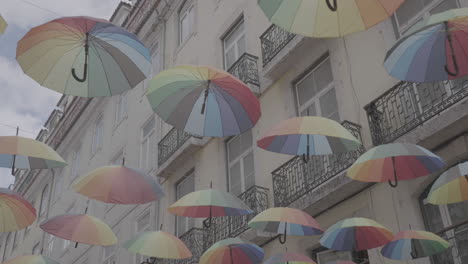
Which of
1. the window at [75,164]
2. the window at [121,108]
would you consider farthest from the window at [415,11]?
the window at [75,164]

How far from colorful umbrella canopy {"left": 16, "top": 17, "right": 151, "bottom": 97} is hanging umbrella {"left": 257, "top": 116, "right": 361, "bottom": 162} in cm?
236

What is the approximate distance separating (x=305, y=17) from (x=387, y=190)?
510 cm

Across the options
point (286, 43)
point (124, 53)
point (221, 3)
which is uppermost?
point (221, 3)

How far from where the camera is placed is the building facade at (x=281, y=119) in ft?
30.0

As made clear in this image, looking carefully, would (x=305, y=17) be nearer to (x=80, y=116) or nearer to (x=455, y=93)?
(x=455, y=93)

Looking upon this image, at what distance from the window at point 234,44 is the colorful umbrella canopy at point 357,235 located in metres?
7.84

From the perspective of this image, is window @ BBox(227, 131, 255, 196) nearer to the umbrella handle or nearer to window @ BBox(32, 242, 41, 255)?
the umbrella handle

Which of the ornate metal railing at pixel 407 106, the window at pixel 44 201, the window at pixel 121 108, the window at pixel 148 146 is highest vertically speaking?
the window at pixel 121 108

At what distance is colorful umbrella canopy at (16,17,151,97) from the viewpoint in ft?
21.0

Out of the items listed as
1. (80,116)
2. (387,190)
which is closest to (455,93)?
(387,190)

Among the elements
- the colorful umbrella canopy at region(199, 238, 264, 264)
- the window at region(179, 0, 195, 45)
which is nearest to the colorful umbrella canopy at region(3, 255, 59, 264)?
the colorful umbrella canopy at region(199, 238, 264, 264)

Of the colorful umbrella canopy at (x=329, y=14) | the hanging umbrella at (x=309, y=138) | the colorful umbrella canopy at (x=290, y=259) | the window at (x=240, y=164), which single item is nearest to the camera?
the colorful umbrella canopy at (x=329, y=14)

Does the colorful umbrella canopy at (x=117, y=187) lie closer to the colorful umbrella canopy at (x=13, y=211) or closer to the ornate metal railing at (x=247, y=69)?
the colorful umbrella canopy at (x=13, y=211)

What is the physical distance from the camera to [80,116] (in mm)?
27250
